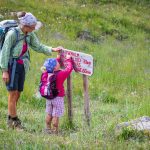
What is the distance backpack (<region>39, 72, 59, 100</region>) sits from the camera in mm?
7949

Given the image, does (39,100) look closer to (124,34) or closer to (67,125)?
(67,125)

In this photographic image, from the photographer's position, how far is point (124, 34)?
74.3ft

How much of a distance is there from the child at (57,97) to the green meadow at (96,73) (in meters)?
0.22

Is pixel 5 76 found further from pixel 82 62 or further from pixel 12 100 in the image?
pixel 82 62

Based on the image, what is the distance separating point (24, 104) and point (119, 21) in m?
13.8

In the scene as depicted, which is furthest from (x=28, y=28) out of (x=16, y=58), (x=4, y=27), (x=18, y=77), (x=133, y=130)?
(x=133, y=130)

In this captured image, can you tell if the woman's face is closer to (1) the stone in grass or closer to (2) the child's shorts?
(2) the child's shorts

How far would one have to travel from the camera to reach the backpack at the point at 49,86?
26.1 ft

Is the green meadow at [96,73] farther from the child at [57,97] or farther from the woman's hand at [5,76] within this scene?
the woman's hand at [5,76]

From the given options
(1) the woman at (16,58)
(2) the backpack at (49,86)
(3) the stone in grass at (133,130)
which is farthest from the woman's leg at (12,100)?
(3) the stone in grass at (133,130)

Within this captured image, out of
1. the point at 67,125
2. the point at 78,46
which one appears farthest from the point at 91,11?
the point at 67,125

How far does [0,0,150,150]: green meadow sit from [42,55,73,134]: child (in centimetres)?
22

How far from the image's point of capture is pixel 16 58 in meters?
8.02

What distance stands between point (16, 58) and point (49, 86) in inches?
26.5
